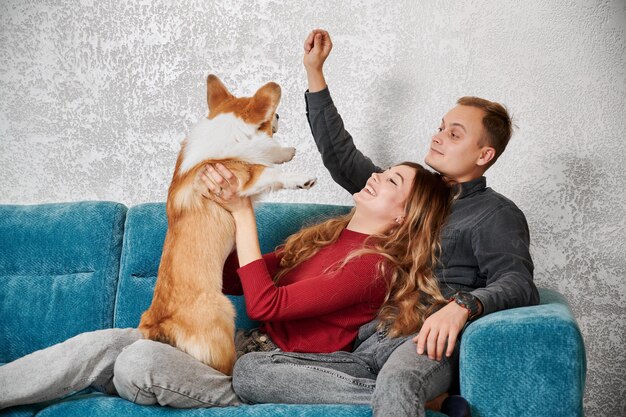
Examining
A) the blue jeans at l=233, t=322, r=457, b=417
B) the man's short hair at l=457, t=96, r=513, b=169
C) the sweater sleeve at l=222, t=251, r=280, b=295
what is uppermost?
the man's short hair at l=457, t=96, r=513, b=169

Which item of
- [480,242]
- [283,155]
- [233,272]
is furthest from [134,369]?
[480,242]

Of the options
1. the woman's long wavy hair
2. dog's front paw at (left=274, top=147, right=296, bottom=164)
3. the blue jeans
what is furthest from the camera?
dog's front paw at (left=274, top=147, right=296, bottom=164)

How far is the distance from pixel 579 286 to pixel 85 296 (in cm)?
176

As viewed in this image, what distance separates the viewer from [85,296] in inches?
87.0

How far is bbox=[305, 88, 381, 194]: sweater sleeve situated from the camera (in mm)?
2188

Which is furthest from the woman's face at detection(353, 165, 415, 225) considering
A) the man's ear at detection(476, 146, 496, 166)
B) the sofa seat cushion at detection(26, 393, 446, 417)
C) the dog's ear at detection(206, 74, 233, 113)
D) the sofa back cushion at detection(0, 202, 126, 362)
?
the sofa back cushion at detection(0, 202, 126, 362)

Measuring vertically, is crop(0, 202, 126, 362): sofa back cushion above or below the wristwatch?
below

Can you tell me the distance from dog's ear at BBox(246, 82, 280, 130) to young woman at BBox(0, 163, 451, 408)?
0.66ft

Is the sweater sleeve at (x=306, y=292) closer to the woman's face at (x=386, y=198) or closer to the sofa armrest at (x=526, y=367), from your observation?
the woman's face at (x=386, y=198)

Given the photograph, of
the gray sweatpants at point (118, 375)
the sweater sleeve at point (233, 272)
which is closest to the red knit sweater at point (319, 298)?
the sweater sleeve at point (233, 272)

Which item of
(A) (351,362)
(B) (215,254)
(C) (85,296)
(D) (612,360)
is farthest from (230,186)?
(D) (612,360)

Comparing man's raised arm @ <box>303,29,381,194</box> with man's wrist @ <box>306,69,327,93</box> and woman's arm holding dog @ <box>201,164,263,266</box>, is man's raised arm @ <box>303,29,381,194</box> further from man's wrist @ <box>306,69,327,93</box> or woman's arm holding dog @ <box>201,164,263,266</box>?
woman's arm holding dog @ <box>201,164,263,266</box>

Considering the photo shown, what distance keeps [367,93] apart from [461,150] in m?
0.63

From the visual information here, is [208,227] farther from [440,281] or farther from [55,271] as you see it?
[55,271]
